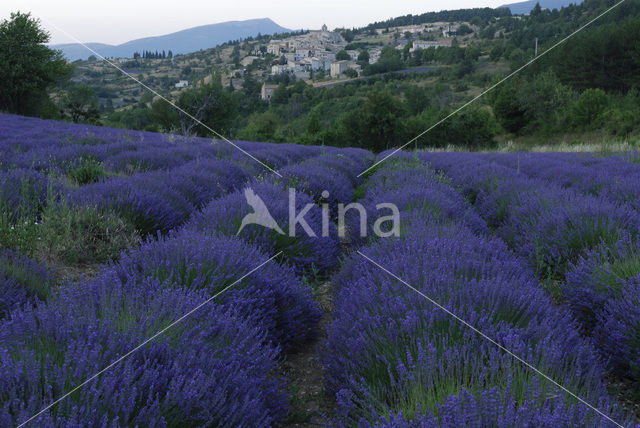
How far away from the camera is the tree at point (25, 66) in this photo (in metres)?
26.2

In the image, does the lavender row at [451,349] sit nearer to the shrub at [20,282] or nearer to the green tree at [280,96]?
the shrub at [20,282]

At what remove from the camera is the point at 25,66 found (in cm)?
2678

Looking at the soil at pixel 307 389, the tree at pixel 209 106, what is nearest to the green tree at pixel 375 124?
the tree at pixel 209 106

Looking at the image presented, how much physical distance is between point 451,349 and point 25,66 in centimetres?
3249

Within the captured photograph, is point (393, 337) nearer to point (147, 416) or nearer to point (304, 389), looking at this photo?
point (304, 389)

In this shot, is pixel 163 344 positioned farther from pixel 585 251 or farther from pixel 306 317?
pixel 585 251

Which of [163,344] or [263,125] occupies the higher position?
[163,344]

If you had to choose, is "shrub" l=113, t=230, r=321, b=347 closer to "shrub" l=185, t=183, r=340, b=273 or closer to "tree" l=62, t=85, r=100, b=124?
"shrub" l=185, t=183, r=340, b=273

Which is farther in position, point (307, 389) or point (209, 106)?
point (209, 106)

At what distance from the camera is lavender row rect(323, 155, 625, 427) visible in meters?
1.14

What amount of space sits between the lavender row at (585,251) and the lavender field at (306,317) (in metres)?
0.02

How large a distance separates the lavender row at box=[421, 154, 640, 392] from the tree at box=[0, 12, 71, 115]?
1167 inches

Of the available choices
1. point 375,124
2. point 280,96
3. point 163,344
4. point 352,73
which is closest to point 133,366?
point 163,344

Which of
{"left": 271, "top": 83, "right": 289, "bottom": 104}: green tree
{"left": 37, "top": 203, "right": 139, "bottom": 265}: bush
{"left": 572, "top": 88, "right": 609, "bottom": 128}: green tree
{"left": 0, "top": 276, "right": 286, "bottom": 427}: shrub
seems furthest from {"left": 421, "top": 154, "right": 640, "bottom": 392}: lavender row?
{"left": 271, "top": 83, "right": 289, "bottom": 104}: green tree
